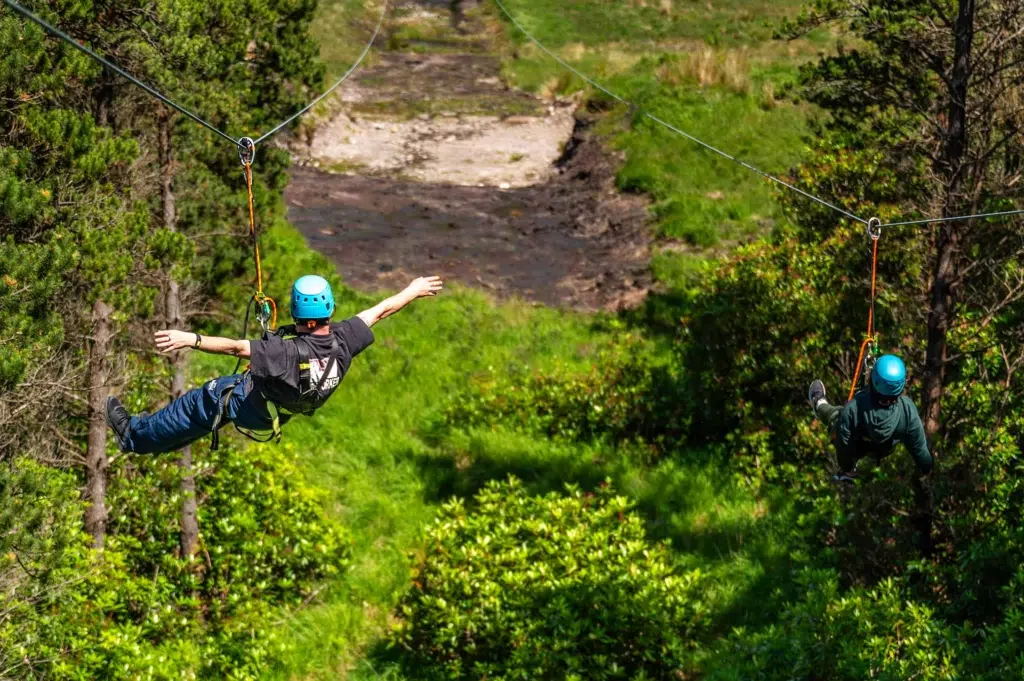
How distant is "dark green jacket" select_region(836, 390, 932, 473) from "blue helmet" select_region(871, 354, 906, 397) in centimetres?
30

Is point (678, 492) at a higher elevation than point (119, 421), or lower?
lower

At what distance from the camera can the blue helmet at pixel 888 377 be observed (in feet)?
28.8

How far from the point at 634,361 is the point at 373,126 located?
2004cm

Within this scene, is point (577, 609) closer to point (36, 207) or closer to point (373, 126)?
point (36, 207)

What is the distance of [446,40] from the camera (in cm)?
5200

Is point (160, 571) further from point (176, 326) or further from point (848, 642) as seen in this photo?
point (848, 642)

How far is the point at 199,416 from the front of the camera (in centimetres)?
868

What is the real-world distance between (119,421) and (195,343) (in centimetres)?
228

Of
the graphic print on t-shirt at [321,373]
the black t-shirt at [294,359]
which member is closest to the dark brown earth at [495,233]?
the black t-shirt at [294,359]

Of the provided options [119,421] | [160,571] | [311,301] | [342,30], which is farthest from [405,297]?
[342,30]

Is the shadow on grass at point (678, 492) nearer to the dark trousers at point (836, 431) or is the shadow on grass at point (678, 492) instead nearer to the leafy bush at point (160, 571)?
the leafy bush at point (160, 571)

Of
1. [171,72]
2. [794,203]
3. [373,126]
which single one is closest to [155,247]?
[171,72]

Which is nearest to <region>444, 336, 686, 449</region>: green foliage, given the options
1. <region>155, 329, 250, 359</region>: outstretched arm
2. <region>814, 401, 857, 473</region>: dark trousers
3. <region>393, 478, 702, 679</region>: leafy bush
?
<region>393, 478, 702, 679</region>: leafy bush

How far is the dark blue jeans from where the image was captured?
28.0 feet
